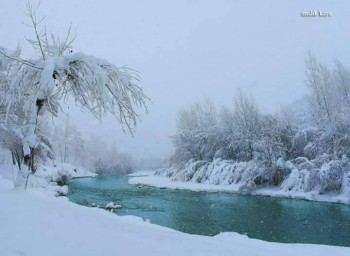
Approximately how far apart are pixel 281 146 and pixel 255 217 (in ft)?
63.2

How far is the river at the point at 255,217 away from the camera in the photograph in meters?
15.7

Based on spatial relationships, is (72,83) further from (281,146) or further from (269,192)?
(281,146)

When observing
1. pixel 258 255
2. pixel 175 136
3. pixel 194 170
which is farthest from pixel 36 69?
pixel 175 136

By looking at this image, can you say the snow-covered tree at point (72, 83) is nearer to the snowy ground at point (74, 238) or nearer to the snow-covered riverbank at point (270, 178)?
the snowy ground at point (74, 238)

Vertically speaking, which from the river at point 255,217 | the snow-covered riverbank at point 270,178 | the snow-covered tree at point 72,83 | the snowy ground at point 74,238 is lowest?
the river at point 255,217

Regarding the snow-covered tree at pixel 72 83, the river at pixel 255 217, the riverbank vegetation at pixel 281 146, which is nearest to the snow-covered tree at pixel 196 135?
the riverbank vegetation at pixel 281 146

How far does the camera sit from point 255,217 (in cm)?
2006

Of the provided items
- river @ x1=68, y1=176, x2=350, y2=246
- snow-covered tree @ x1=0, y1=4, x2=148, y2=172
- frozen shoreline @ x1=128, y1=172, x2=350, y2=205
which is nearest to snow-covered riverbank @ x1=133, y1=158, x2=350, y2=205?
frozen shoreline @ x1=128, y1=172, x2=350, y2=205

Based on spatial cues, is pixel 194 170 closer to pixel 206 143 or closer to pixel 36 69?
pixel 206 143

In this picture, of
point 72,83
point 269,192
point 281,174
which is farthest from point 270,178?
point 72,83

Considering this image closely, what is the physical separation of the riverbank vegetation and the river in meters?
4.42

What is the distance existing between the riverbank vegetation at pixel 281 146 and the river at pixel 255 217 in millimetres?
4420

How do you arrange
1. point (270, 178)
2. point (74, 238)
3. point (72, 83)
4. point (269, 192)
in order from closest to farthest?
point (74, 238) → point (72, 83) → point (269, 192) → point (270, 178)

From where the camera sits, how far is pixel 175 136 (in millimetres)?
56469
